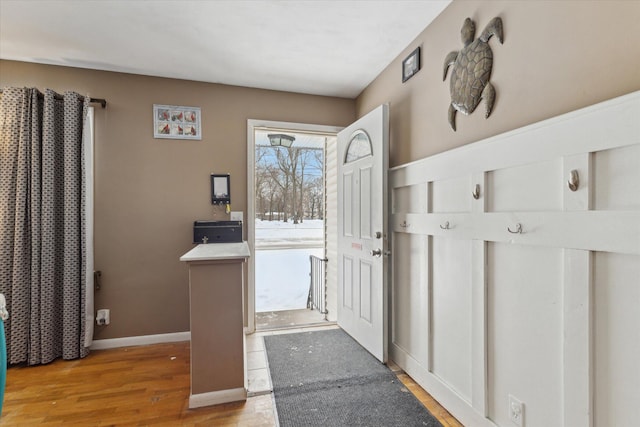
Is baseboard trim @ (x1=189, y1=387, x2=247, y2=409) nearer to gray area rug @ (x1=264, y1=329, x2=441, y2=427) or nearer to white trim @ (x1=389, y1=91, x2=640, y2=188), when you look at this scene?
gray area rug @ (x1=264, y1=329, x2=441, y2=427)

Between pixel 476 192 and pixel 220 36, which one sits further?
pixel 220 36

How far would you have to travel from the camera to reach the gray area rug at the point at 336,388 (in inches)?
69.6

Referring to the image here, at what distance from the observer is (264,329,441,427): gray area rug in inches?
69.6

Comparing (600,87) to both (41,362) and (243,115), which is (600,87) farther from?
(41,362)

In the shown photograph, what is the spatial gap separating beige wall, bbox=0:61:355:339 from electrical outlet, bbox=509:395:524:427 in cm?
250

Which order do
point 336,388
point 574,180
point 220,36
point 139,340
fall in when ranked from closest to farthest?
point 574,180
point 336,388
point 220,36
point 139,340

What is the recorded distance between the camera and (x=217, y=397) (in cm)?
191

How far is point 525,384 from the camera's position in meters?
1.36

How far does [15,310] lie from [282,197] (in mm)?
3652

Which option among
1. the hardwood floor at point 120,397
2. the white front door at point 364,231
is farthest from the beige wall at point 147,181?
the white front door at point 364,231

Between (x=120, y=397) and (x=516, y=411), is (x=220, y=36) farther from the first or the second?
(x=516, y=411)

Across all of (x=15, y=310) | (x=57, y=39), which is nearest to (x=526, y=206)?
(x=57, y=39)

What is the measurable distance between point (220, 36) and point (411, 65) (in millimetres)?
1389

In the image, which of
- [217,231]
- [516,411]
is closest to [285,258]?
[217,231]
